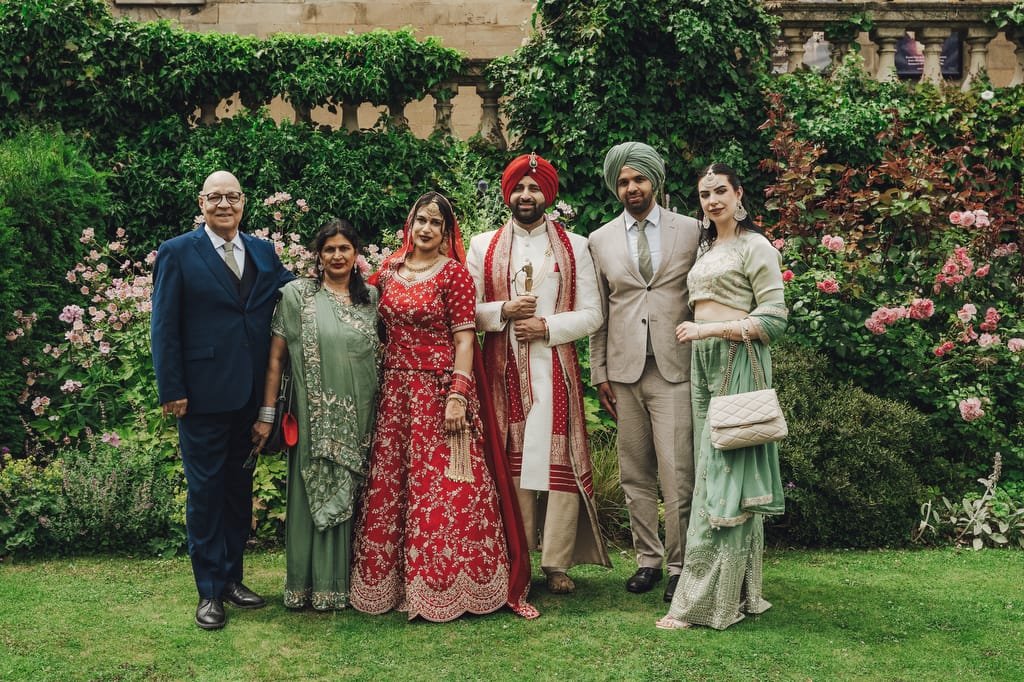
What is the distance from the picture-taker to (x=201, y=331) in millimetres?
4602

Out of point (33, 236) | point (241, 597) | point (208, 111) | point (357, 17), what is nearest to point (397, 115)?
point (208, 111)

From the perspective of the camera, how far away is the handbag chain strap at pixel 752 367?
4.54m

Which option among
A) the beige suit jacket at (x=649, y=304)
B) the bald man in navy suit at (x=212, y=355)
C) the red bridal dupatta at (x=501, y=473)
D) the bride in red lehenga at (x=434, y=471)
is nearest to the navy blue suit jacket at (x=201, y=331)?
the bald man in navy suit at (x=212, y=355)

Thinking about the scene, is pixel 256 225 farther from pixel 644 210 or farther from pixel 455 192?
pixel 644 210

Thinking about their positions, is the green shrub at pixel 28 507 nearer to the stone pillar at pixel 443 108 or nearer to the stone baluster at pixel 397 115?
the stone baluster at pixel 397 115

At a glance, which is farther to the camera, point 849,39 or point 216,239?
point 849,39

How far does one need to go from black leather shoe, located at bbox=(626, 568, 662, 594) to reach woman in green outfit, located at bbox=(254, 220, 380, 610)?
146 cm

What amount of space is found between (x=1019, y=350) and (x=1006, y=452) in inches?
26.4

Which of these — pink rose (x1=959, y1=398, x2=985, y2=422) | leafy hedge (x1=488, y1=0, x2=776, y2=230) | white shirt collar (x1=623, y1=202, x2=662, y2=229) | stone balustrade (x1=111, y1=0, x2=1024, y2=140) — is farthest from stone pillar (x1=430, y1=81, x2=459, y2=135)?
pink rose (x1=959, y1=398, x2=985, y2=422)

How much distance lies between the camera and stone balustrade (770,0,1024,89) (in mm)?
8562

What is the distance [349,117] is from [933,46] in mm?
5177

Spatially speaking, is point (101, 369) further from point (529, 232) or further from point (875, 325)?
point (875, 325)

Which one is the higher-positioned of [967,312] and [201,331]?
[967,312]

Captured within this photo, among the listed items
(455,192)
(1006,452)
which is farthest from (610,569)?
(455,192)
